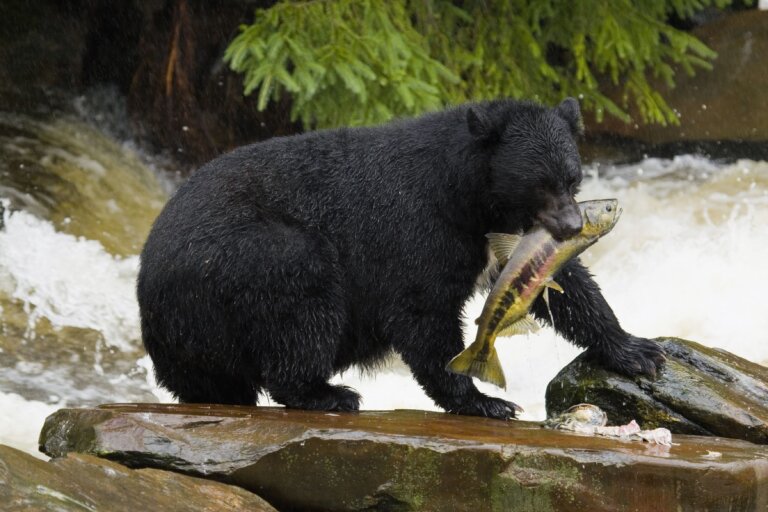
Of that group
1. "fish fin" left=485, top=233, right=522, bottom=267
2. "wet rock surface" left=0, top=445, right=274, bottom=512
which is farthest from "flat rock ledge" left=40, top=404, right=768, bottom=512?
"fish fin" left=485, top=233, right=522, bottom=267

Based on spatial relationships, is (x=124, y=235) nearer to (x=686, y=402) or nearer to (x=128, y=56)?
(x=128, y=56)

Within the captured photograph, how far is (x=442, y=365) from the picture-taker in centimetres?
561

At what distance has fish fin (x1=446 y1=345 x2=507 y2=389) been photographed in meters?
5.34

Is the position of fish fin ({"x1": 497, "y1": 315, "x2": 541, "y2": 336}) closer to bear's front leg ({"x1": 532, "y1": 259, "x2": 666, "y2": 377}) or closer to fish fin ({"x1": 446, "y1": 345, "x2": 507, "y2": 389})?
fish fin ({"x1": 446, "y1": 345, "x2": 507, "y2": 389})

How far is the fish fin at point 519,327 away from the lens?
5.41m

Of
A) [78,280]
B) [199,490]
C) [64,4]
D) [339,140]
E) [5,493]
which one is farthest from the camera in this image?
[64,4]

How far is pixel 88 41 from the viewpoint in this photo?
1225 cm

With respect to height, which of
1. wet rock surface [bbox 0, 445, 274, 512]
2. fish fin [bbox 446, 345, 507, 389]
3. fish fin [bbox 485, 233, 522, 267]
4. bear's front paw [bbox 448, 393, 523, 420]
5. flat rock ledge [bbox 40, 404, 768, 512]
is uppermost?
fish fin [bbox 485, 233, 522, 267]

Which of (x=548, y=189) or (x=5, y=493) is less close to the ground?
(x=548, y=189)

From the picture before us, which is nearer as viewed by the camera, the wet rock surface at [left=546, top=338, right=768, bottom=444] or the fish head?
the fish head

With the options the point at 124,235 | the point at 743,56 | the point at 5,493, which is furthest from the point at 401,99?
the point at 5,493

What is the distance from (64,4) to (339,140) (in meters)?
7.27

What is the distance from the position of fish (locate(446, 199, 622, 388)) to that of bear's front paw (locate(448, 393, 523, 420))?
13.8 inches

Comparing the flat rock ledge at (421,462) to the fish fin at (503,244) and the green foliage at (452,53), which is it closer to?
the fish fin at (503,244)
